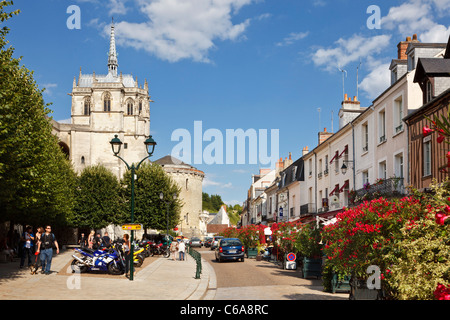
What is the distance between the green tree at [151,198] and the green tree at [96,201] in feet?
3.67

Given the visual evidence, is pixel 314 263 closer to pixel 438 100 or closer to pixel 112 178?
pixel 438 100

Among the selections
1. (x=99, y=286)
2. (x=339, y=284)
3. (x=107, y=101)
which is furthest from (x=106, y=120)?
(x=339, y=284)

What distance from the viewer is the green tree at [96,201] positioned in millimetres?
43219

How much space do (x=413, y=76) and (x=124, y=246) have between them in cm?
1377

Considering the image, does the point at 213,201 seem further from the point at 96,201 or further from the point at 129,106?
the point at 96,201

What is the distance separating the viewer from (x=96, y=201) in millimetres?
43906

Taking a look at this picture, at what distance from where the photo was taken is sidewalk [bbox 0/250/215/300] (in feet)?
39.6

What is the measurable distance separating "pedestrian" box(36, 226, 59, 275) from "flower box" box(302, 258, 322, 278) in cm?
882

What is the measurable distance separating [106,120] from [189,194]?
2276 cm

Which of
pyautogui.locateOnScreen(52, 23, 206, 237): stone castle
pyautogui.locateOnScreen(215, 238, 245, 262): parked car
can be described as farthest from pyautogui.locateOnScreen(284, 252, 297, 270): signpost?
pyautogui.locateOnScreen(52, 23, 206, 237): stone castle

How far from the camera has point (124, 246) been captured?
1894 centimetres

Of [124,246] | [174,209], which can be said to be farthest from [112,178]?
[124,246]

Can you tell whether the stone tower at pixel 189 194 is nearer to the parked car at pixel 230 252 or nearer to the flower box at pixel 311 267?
the parked car at pixel 230 252


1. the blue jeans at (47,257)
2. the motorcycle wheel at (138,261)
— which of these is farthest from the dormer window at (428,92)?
the blue jeans at (47,257)
